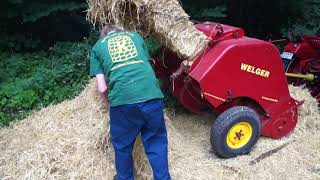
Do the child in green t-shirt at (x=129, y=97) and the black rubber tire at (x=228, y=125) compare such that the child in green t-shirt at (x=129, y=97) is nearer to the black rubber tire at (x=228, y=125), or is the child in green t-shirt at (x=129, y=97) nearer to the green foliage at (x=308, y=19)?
the black rubber tire at (x=228, y=125)

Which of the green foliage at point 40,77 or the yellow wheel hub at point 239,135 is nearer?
the yellow wheel hub at point 239,135

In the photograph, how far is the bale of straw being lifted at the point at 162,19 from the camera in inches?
162

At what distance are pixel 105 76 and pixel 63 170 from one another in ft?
3.11

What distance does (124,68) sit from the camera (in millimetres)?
3512

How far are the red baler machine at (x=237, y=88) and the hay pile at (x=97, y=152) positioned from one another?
0.22m

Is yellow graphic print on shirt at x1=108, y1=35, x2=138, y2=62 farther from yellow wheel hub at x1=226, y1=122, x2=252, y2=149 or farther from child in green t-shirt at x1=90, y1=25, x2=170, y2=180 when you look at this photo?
yellow wheel hub at x1=226, y1=122, x2=252, y2=149

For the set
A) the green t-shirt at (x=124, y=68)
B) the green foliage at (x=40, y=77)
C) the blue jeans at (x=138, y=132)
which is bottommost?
the green foliage at (x=40, y=77)

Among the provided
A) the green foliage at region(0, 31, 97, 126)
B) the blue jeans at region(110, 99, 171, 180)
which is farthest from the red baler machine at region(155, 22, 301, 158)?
the green foliage at region(0, 31, 97, 126)

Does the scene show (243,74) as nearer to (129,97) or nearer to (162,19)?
(162,19)

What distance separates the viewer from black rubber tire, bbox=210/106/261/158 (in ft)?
13.8

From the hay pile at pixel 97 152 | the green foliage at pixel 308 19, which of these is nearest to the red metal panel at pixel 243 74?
Answer: the hay pile at pixel 97 152

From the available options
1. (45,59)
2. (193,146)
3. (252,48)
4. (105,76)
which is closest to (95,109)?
(105,76)

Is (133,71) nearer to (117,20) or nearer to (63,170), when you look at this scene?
(117,20)

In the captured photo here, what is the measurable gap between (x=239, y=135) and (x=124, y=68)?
→ 154 centimetres
